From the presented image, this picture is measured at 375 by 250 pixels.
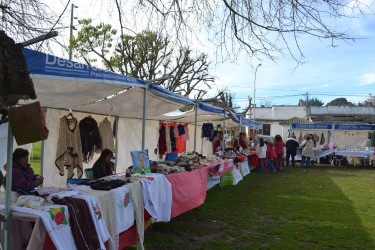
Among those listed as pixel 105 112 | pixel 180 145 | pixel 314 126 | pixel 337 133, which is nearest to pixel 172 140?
pixel 180 145

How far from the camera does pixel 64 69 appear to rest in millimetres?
4484

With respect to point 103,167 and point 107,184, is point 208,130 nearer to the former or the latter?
point 103,167

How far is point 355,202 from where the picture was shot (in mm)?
9438

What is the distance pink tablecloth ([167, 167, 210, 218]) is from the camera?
20.9 feet

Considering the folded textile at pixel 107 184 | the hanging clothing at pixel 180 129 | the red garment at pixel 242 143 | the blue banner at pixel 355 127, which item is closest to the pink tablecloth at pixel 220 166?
the hanging clothing at pixel 180 129

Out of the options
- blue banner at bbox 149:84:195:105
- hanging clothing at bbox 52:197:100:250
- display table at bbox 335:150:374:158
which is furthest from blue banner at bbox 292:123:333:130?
hanging clothing at bbox 52:197:100:250

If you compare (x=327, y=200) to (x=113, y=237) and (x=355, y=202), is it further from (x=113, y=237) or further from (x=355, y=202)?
(x=113, y=237)

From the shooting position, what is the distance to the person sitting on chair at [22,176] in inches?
181

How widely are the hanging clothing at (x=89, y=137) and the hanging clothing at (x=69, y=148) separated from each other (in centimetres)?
17

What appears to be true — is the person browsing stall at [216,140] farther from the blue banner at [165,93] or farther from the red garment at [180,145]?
the blue banner at [165,93]

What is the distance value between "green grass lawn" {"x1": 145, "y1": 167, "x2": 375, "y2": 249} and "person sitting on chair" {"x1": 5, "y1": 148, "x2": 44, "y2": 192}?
1.79 metres

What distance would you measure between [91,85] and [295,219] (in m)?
4.44

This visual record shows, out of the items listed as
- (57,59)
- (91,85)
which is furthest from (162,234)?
(57,59)

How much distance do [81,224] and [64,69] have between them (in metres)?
1.82
